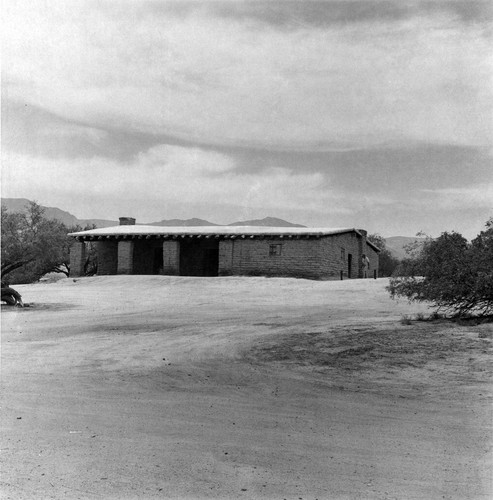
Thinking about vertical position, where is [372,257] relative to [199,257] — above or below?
above

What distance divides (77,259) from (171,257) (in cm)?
648

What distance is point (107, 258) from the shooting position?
118ft

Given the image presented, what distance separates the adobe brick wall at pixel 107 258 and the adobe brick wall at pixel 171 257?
4775 millimetres

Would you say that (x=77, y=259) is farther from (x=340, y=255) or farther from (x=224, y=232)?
(x=340, y=255)

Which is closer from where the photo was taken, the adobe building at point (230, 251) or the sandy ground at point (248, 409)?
the sandy ground at point (248, 409)

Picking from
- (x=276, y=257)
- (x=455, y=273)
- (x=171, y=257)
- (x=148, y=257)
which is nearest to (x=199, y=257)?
(x=171, y=257)

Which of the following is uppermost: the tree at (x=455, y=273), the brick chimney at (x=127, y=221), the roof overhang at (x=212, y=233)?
the brick chimney at (x=127, y=221)

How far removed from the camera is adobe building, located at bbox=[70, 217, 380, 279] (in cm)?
3006

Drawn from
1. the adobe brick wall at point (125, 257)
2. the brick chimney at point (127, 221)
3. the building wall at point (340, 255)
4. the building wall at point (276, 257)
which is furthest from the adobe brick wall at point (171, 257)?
the brick chimney at point (127, 221)

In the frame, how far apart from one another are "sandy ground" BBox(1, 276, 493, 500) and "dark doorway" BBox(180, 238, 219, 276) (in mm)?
18393

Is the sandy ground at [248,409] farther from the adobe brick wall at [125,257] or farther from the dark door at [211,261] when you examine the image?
the dark door at [211,261]

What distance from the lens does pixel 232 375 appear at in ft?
29.8

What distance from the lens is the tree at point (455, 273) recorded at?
43.1 ft

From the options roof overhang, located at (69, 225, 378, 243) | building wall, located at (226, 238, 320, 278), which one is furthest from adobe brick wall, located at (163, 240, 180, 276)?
building wall, located at (226, 238, 320, 278)
